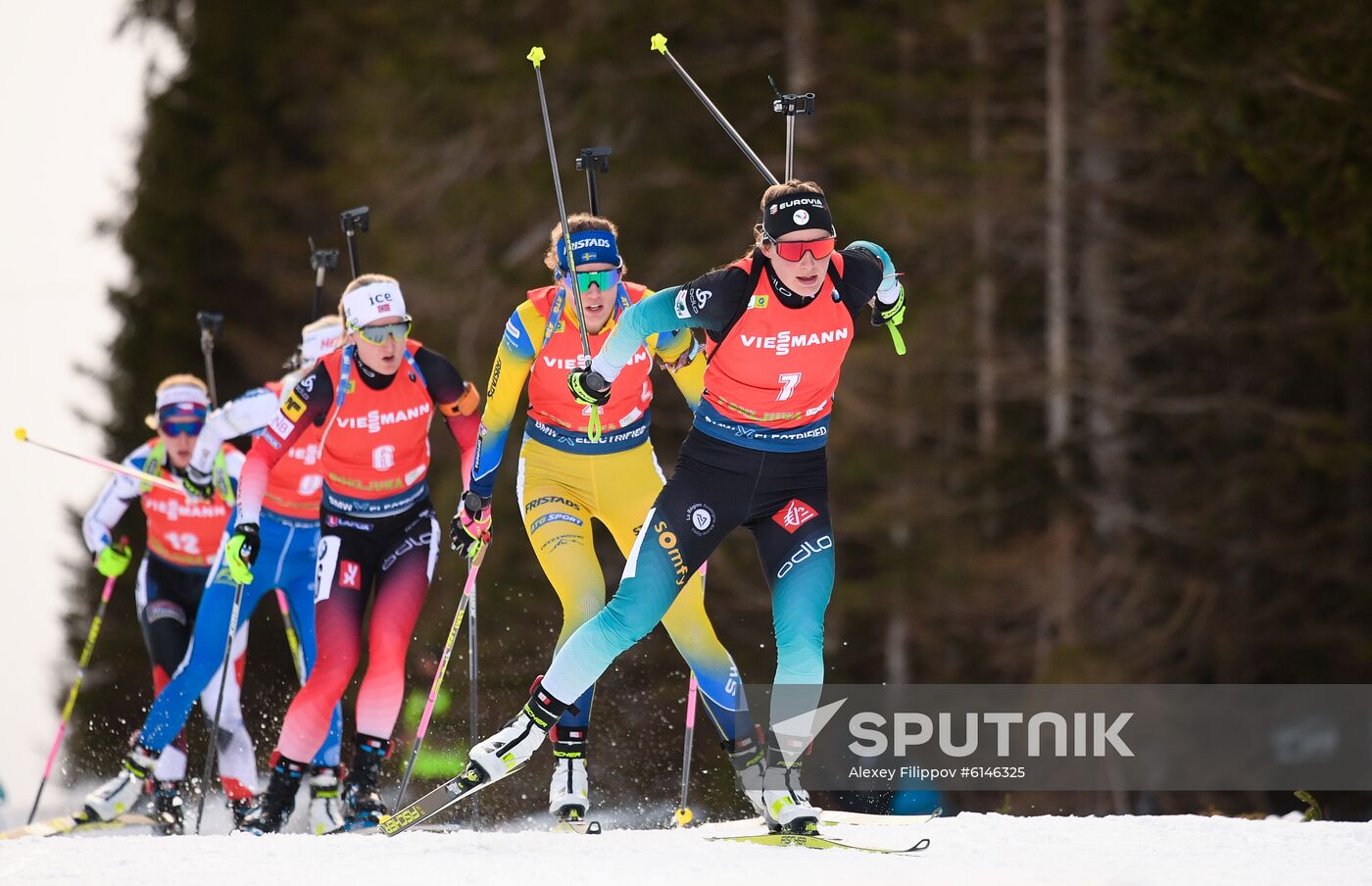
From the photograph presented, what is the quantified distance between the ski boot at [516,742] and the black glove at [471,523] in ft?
3.46

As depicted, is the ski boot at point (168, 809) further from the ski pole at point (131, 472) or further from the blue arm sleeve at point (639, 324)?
the blue arm sleeve at point (639, 324)

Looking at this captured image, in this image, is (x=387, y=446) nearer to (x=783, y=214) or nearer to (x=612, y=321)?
(x=612, y=321)

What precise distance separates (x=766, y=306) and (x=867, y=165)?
506 inches

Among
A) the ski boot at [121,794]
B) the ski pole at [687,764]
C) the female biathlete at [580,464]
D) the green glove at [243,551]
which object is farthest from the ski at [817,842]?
the ski boot at [121,794]

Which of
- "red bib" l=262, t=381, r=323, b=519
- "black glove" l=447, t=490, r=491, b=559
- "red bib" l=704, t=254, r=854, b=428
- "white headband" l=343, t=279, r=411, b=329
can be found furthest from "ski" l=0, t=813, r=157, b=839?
"red bib" l=704, t=254, r=854, b=428

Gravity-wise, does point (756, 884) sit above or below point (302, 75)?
below

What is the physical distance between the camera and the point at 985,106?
19.1 meters

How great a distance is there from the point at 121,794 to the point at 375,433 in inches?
121

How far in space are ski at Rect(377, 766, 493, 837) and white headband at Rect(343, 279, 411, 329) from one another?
2062 mm

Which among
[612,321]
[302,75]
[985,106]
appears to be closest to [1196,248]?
[985,106]

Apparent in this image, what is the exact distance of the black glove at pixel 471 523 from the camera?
7.12m

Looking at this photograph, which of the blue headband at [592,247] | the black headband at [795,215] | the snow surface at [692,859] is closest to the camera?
the snow surface at [692,859]

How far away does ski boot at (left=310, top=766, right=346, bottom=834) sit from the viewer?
25.7 feet

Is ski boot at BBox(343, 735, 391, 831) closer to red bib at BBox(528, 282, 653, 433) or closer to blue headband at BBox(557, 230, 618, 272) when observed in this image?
red bib at BBox(528, 282, 653, 433)
